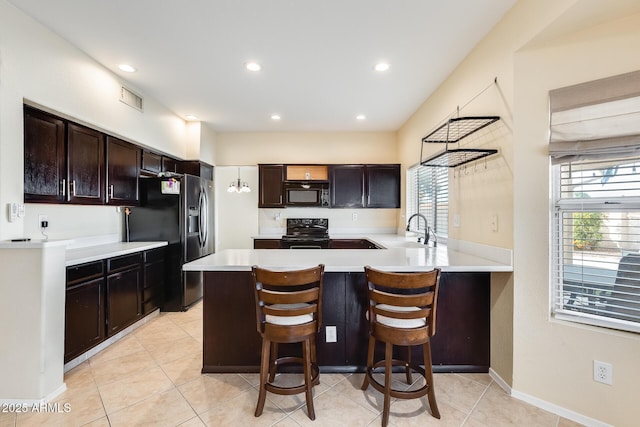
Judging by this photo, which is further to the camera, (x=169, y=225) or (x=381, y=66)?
(x=169, y=225)

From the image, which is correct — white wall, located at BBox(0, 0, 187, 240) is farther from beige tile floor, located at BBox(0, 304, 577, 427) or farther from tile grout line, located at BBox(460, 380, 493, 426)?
tile grout line, located at BBox(460, 380, 493, 426)

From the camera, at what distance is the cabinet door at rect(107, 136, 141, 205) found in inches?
116

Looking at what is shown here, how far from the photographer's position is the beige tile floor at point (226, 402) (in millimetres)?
1702

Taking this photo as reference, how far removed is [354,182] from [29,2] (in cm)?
392

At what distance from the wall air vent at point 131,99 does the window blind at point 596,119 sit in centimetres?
387

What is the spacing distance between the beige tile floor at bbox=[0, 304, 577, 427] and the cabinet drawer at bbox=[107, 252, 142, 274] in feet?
2.61

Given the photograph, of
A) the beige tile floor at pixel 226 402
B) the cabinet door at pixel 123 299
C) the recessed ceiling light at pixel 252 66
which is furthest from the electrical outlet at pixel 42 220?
the recessed ceiling light at pixel 252 66

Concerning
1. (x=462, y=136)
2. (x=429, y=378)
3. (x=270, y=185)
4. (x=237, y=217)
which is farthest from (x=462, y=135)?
(x=237, y=217)

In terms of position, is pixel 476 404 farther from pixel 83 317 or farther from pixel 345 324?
pixel 83 317

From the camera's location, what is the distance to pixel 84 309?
2.35 meters

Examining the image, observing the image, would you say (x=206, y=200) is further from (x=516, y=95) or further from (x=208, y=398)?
(x=516, y=95)

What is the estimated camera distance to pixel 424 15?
2.04m

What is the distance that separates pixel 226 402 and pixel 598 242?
8.42 ft

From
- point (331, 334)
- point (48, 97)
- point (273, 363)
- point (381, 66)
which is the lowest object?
point (273, 363)
